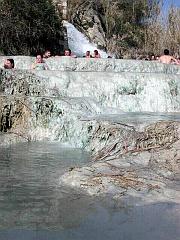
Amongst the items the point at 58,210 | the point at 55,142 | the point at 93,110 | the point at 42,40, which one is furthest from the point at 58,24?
the point at 58,210

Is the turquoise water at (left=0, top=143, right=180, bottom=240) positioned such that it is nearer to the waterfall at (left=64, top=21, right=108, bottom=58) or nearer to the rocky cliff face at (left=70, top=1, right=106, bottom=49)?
the waterfall at (left=64, top=21, right=108, bottom=58)

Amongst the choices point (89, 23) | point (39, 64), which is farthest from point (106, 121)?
point (89, 23)

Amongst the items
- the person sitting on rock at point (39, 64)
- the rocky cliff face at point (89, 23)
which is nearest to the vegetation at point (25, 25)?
the rocky cliff face at point (89, 23)

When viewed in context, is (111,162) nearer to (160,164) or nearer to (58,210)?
(160,164)

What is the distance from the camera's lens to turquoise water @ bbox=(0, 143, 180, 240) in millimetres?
5191

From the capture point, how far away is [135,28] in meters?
34.5

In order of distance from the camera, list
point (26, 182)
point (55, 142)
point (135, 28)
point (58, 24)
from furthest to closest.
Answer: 1. point (135, 28)
2. point (58, 24)
3. point (55, 142)
4. point (26, 182)

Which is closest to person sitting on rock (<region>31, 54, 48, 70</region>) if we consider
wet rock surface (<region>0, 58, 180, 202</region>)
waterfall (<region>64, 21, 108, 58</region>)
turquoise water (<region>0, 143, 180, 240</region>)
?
wet rock surface (<region>0, 58, 180, 202</region>)

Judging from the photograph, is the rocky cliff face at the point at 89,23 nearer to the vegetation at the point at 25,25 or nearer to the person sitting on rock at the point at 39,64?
the vegetation at the point at 25,25

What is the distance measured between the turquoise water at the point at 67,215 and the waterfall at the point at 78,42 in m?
22.0

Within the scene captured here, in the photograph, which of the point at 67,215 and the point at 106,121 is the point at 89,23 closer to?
the point at 106,121

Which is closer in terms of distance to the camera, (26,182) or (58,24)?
(26,182)

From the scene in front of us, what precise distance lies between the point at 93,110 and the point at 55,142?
85.2 inches

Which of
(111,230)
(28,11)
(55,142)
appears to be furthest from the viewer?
(28,11)
